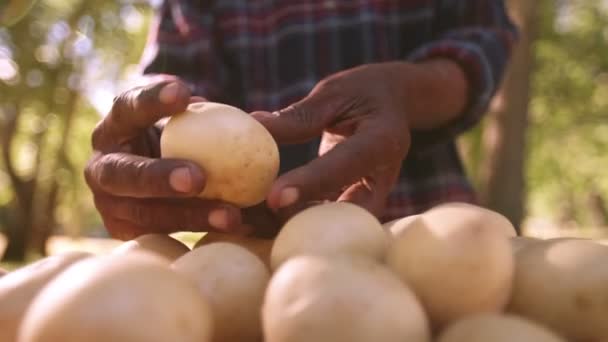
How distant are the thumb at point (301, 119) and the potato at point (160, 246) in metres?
0.20

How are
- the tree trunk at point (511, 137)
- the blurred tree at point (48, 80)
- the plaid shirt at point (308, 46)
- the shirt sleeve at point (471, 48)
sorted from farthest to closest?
the blurred tree at point (48, 80) < the tree trunk at point (511, 137) < the plaid shirt at point (308, 46) < the shirt sleeve at point (471, 48)

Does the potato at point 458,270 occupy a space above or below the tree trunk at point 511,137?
above

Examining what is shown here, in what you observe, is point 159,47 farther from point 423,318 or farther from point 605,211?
point 605,211

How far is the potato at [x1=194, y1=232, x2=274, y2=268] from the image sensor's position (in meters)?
0.79

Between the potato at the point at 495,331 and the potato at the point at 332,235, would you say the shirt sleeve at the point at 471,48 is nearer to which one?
the potato at the point at 332,235

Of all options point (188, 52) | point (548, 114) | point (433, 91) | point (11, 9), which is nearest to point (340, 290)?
point (433, 91)

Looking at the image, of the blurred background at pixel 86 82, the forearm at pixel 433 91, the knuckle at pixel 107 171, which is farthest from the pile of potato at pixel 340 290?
the blurred background at pixel 86 82

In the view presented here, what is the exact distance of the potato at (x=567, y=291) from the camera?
56 centimetres

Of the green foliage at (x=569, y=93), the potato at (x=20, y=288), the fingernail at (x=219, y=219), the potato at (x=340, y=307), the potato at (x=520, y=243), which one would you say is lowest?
the green foliage at (x=569, y=93)

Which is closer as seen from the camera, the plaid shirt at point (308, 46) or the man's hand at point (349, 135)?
the man's hand at point (349, 135)

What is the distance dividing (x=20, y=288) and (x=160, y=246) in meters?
0.20

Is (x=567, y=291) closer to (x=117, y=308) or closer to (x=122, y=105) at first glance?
(x=117, y=308)

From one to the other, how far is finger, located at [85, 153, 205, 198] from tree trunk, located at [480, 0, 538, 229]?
12.6 ft

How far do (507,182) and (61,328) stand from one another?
14.3 feet
